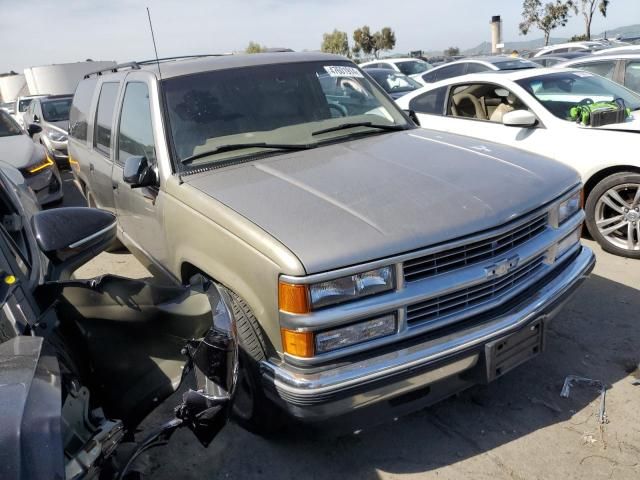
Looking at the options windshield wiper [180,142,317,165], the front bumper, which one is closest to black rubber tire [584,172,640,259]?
the front bumper

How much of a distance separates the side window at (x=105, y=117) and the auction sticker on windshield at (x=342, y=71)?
1612mm

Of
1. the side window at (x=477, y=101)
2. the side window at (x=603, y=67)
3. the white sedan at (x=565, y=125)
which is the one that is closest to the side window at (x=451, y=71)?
the side window at (x=603, y=67)

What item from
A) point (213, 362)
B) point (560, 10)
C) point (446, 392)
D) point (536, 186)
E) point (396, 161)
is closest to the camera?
point (213, 362)

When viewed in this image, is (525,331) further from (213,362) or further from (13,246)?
(13,246)

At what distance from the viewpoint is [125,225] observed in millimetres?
4211

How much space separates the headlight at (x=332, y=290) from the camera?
2193 mm

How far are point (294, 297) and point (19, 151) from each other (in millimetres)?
6876

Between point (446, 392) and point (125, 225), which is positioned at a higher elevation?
point (125, 225)

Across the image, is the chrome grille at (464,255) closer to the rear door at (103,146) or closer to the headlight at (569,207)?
the headlight at (569,207)

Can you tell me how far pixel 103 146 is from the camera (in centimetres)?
443

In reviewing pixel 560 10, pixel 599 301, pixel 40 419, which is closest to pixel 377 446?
pixel 40 419

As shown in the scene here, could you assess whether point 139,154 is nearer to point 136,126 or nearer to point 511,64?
point 136,126

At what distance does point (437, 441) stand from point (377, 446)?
1.01 feet

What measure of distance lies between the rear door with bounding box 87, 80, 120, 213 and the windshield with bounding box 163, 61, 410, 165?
41.4 inches
